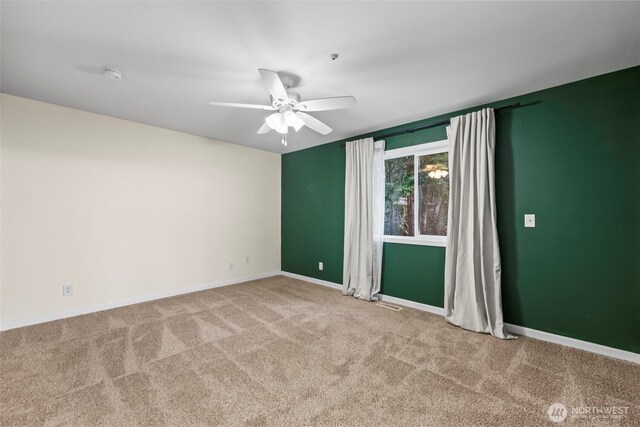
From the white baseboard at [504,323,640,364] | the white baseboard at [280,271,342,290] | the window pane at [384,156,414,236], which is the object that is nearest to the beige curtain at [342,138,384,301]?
the window pane at [384,156,414,236]

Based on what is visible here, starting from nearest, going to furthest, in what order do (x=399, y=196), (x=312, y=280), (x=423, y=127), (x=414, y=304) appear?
(x=423, y=127), (x=414, y=304), (x=399, y=196), (x=312, y=280)

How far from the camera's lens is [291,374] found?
1.97 m

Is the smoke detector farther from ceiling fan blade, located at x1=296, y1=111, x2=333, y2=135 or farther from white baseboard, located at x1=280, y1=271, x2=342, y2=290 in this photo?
white baseboard, located at x1=280, y1=271, x2=342, y2=290

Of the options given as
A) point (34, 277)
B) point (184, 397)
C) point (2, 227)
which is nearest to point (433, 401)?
point (184, 397)

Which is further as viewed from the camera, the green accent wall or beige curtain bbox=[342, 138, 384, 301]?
beige curtain bbox=[342, 138, 384, 301]

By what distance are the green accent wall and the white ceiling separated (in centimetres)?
25

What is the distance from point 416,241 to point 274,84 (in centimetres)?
251

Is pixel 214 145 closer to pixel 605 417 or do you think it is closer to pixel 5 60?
pixel 5 60

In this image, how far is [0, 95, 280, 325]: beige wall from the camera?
2.80 m

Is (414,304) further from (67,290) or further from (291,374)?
(67,290)

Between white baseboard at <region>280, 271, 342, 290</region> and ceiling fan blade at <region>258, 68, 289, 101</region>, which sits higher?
ceiling fan blade at <region>258, 68, 289, 101</region>

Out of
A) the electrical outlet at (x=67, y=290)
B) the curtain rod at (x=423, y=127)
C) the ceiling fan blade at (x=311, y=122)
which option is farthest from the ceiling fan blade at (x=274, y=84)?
the electrical outlet at (x=67, y=290)

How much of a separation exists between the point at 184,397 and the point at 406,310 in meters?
2.50

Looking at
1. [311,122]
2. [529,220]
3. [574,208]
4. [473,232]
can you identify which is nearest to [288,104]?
[311,122]
